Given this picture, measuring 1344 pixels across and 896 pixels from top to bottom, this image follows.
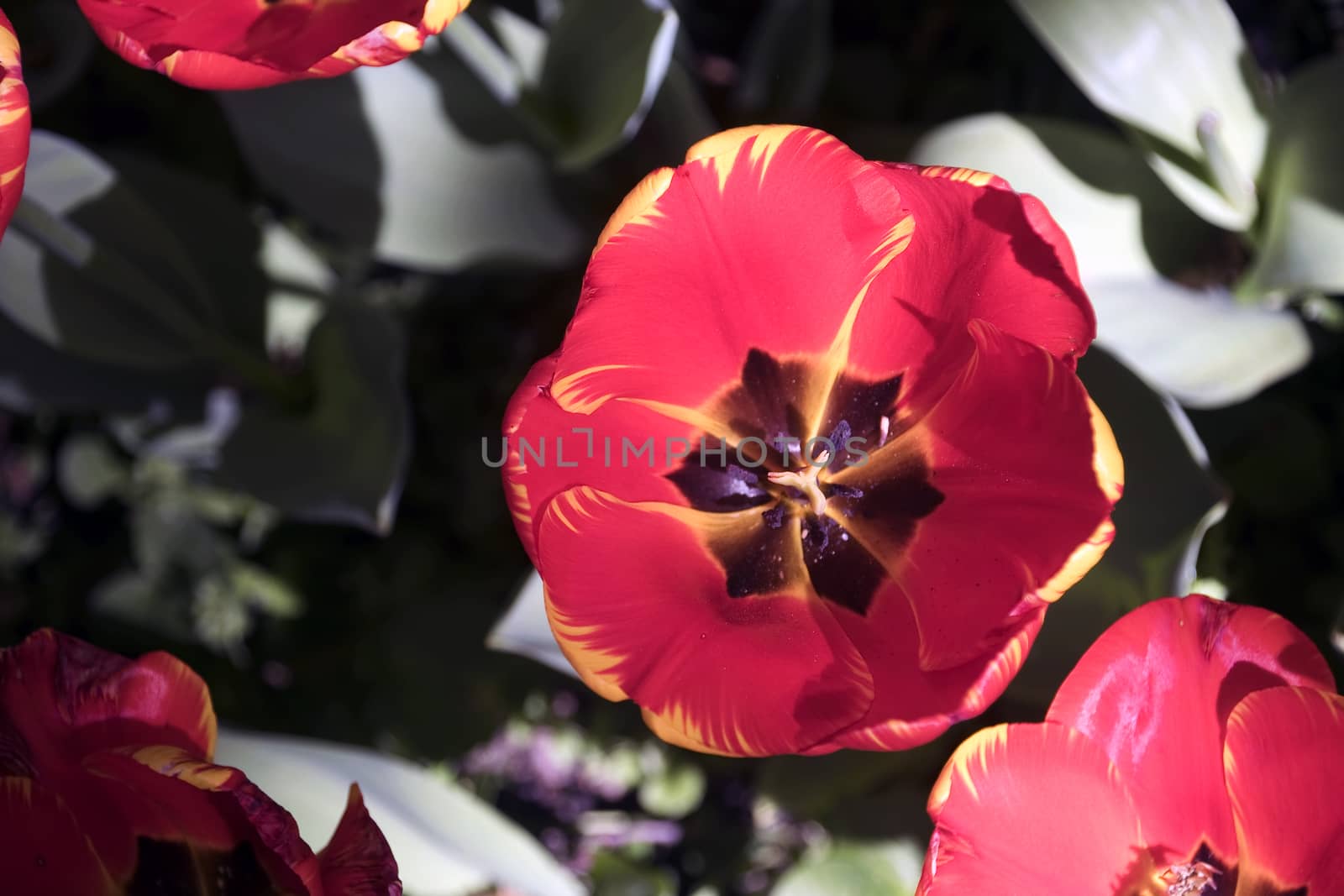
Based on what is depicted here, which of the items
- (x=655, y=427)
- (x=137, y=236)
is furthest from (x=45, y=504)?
(x=655, y=427)

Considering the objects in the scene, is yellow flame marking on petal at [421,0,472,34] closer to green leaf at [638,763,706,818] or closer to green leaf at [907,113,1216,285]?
green leaf at [907,113,1216,285]

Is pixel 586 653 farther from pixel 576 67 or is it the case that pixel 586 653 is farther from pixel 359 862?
pixel 576 67

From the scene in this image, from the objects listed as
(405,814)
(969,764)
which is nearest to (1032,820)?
(969,764)

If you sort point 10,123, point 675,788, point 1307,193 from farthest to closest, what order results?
point 675,788 → point 1307,193 → point 10,123

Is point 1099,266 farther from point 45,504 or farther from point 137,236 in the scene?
point 45,504

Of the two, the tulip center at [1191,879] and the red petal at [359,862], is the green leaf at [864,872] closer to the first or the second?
the tulip center at [1191,879]

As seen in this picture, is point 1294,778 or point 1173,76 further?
point 1173,76

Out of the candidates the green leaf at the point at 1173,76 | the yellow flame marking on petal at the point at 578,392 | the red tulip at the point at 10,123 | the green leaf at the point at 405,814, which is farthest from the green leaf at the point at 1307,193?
the red tulip at the point at 10,123
